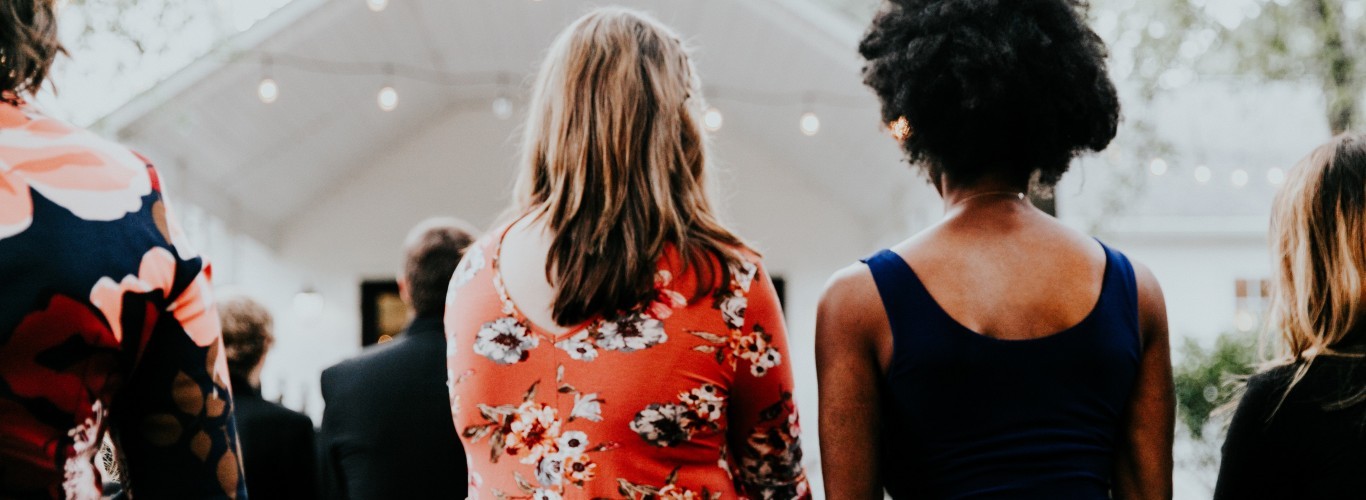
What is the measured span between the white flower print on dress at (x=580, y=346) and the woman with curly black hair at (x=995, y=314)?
1.16 feet

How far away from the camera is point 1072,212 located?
313 inches

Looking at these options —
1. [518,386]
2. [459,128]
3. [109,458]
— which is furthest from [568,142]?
[459,128]

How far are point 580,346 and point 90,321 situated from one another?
25.2 inches

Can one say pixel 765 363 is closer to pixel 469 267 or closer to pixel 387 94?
pixel 469 267

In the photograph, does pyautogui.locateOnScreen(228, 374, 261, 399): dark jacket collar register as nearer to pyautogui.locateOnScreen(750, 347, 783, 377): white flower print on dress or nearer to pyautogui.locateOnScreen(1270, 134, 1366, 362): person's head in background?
pyautogui.locateOnScreen(750, 347, 783, 377): white flower print on dress

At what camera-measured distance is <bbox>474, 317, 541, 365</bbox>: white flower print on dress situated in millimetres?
1550

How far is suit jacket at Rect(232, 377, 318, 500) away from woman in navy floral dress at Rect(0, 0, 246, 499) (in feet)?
6.28

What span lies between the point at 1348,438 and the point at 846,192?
990cm

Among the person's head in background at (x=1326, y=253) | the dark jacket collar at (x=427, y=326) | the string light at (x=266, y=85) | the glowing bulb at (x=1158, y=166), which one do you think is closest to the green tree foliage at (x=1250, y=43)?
the glowing bulb at (x=1158, y=166)

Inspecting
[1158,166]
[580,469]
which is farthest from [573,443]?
[1158,166]

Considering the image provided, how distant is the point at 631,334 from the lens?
5.00 ft

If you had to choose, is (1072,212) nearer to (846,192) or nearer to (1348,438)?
(846,192)

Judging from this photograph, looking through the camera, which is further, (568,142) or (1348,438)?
(1348,438)

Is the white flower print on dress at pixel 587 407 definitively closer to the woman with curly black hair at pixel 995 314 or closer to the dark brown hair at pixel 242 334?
the woman with curly black hair at pixel 995 314
